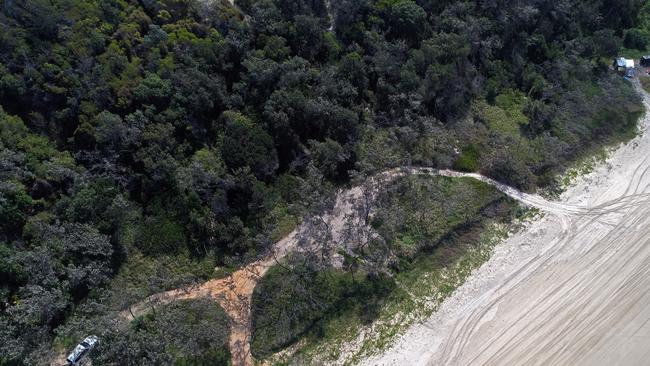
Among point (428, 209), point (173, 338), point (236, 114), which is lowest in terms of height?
point (173, 338)

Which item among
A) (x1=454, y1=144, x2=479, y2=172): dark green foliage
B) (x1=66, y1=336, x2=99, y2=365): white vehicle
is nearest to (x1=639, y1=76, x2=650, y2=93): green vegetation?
(x1=454, y1=144, x2=479, y2=172): dark green foliage

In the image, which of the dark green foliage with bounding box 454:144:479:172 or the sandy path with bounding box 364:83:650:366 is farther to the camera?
the dark green foliage with bounding box 454:144:479:172

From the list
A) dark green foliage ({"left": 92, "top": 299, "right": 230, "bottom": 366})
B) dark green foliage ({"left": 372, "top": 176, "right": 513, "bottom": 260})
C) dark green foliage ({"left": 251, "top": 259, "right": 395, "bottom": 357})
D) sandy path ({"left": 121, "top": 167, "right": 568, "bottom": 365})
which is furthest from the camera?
dark green foliage ({"left": 372, "top": 176, "right": 513, "bottom": 260})

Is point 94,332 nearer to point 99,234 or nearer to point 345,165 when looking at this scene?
point 99,234

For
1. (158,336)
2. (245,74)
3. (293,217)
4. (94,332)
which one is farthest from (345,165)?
(94,332)

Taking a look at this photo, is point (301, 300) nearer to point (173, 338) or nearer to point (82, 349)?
point (173, 338)

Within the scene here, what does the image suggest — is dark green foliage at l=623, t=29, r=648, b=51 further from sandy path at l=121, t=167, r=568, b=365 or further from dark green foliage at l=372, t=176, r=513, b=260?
dark green foliage at l=372, t=176, r=513, b=260

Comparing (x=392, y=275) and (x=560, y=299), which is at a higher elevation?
(x=560, y=299)

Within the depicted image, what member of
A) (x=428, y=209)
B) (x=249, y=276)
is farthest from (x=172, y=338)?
(x=428, y=209)

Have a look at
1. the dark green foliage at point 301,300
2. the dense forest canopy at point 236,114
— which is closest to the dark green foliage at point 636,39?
the dense forest canopy at point 236,114
